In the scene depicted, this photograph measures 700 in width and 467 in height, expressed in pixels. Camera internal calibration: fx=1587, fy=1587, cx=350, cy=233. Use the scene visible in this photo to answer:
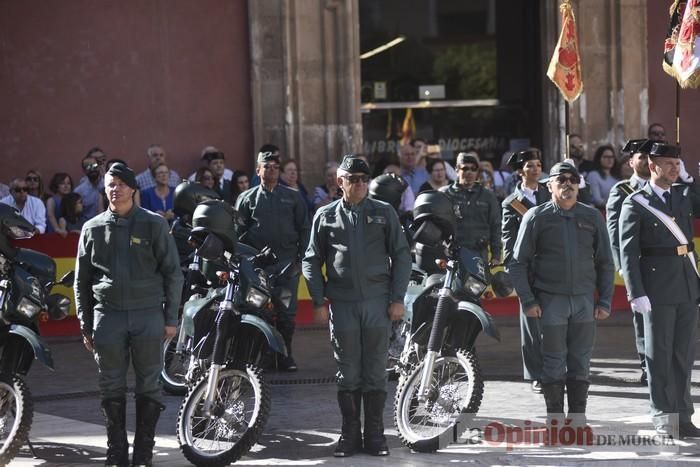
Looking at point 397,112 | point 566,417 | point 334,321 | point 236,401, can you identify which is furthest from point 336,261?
point 397,112

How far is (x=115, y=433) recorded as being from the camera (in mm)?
9406

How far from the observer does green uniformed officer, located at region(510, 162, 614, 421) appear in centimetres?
1000

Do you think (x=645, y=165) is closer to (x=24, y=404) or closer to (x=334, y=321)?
(x=334, y=321)

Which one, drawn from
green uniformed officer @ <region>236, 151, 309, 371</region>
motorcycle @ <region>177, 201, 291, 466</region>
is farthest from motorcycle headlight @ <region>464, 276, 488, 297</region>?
green uniformed officer @ <region>236, 151, 309, 371</region>

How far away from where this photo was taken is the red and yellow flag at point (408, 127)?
67.7ft

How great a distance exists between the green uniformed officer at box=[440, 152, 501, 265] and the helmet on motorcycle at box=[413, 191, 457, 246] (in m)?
1.79

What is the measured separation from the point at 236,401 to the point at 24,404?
1.29m

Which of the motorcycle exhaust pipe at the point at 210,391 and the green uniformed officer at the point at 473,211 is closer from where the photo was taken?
the motorcycle exhaust pipe at the point at 210,391

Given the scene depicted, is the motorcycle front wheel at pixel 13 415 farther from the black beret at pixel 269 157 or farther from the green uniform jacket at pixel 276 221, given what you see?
the black beret at pixel 269 157

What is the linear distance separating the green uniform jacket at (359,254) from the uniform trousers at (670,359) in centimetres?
162

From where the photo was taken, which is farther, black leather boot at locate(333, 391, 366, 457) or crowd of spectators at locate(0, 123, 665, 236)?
crowd of spectators at locate(0, 123, 665, 236)

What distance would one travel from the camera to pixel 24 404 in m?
9.67

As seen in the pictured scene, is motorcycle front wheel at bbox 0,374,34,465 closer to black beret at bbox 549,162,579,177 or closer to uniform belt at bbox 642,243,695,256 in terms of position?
black beret at bbox 549,162,579,177

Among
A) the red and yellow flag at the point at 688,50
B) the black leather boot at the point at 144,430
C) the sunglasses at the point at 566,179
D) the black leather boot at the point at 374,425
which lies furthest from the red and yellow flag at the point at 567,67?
the black leather boot at the point at 144,430
